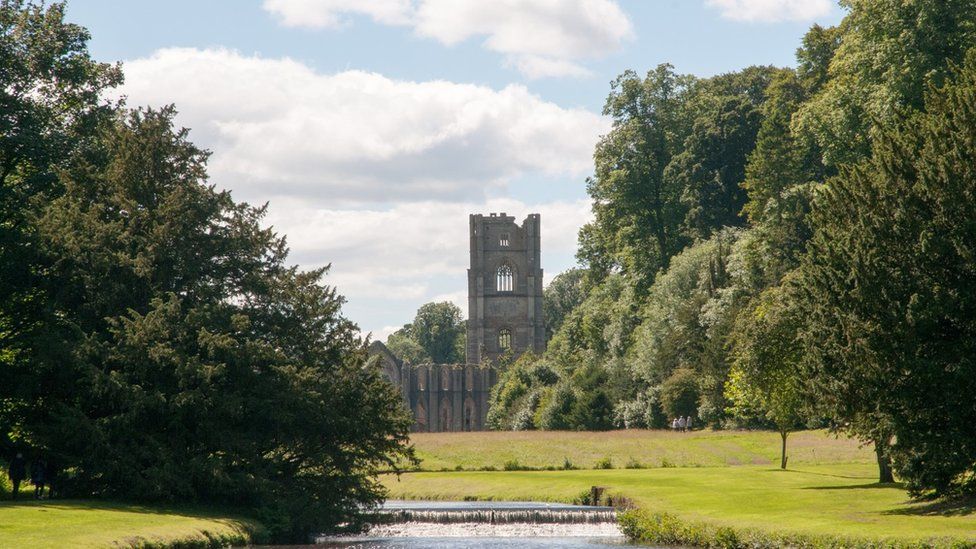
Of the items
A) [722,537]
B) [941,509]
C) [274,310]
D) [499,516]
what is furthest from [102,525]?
[941,509]

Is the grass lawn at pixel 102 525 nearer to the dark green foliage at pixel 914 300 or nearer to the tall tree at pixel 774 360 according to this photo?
the dark green foliage at pixel 914 300

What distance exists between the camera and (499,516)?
123ft

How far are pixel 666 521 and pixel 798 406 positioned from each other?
13.3 m

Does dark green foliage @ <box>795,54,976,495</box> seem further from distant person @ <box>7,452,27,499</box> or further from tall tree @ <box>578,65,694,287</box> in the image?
tall tree @ <box>578,65,694,287</box>

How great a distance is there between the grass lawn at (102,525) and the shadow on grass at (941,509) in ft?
52.8

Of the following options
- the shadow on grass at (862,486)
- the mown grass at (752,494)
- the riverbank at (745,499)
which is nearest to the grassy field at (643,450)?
the riverbank at (745,499)

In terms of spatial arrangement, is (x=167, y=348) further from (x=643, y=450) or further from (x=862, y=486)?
(x=643, y=450)

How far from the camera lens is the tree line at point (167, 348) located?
109 feet

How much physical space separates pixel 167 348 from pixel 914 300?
60.9 ft

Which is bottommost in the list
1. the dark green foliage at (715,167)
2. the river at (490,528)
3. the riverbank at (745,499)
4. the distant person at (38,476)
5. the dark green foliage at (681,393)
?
the river at (490,528)

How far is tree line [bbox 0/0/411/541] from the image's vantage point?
33.1 meters

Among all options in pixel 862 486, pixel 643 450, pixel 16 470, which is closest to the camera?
pixel 16 470

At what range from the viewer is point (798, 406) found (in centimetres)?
4456

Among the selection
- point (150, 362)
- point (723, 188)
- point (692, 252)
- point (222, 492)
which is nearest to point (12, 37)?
point (150, 362)
